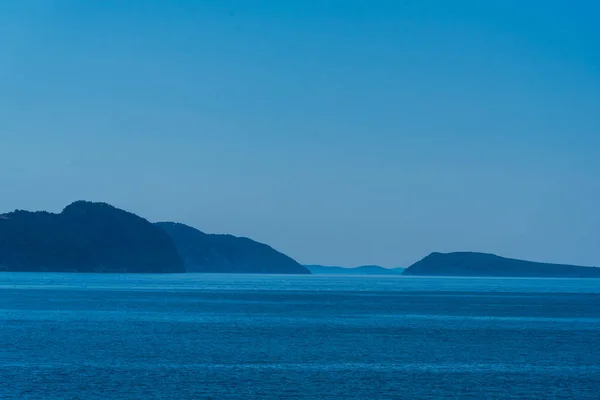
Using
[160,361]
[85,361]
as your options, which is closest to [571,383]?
[160,361]

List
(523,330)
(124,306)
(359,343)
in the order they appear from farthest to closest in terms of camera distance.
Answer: (124,306)
(523,330)
(359,343)

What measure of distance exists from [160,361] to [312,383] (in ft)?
39.3

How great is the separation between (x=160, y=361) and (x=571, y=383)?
76.9ft

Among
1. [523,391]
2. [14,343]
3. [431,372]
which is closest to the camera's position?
[523,391]

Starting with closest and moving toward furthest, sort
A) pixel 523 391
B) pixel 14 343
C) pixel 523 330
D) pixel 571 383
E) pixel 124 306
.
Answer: pixel 523 391
pixel 571 383
pixel 14 343
pixel 523 330
pixel 124 306

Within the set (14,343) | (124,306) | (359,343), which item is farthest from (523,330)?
(124,306)

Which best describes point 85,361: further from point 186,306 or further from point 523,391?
point 186,306

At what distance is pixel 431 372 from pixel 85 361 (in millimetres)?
20048

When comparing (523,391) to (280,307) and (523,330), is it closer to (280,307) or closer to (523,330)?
(523,330)

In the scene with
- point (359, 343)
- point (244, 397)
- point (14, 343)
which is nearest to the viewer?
point (244, 397)

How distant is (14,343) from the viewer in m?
63.2

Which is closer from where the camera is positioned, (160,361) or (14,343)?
(160,361)

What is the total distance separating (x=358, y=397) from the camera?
4338cm

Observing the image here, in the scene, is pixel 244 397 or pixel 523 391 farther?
pixel 523 391
